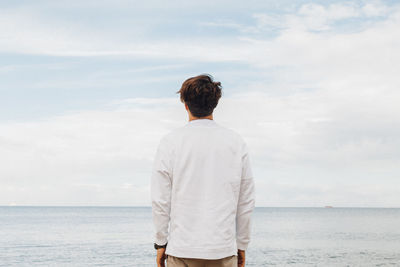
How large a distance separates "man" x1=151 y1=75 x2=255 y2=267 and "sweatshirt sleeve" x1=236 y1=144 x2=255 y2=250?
4cm

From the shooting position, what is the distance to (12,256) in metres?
23.3

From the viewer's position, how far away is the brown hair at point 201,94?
8.28 ft

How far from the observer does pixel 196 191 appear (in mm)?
2484

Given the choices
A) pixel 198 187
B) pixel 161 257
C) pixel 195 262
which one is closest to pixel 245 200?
pixel 198 187

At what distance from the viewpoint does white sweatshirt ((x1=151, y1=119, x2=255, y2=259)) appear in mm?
2480

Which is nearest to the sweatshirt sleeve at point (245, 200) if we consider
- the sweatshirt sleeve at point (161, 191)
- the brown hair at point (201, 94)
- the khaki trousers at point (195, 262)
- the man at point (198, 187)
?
the man at point (198, 187)

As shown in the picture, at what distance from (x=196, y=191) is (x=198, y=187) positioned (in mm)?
24

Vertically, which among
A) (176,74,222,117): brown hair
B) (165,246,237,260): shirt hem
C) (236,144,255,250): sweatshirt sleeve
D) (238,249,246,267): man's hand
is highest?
(176,74,222,117): brown hair

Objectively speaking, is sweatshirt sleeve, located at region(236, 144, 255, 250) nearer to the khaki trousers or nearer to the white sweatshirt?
the white sweatshirt

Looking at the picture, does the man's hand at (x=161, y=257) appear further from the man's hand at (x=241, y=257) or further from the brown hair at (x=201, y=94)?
the brown hair at (x=201, y=94)

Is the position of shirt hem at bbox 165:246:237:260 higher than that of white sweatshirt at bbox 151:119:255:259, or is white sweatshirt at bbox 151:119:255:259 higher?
white sweatshirt at bbox 151:119:255:259

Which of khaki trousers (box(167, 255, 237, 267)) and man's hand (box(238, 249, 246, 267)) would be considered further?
man's hand (box(238, 249, 246, 267))

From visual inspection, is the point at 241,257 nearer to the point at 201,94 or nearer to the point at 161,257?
the point at 161,257

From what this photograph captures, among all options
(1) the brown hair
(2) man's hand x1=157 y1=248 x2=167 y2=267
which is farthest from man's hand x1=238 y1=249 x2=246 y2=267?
(1) the brown hair
